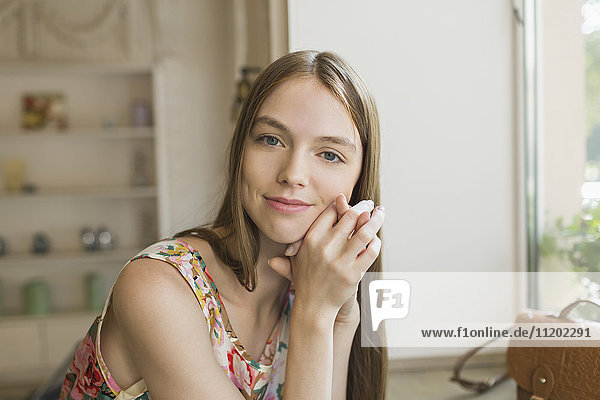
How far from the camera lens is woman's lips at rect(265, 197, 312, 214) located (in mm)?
1079

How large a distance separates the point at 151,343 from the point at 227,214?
14.8 inches

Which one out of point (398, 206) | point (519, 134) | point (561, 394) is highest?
point (519, 134)

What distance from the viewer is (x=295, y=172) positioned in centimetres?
104

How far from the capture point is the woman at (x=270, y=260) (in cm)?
99

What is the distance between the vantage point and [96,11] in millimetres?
4113

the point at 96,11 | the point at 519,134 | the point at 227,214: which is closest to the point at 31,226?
the point at 96,11

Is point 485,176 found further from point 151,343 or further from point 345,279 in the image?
point 151,343

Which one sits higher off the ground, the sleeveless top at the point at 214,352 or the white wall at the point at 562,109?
the white wall at the point at 562,109

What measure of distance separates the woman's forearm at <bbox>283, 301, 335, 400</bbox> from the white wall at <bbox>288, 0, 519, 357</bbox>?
421 millimetres

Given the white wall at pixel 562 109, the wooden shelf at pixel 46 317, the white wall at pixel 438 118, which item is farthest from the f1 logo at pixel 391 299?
the wooden shelf at pixel 46 317

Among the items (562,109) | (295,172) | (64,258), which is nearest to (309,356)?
(295,172)

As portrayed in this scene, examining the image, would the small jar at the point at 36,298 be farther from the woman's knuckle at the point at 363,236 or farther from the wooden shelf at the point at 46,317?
the woman's knuckle at the point at 363,236

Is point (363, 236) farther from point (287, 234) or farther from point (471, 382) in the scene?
point (471, 382)

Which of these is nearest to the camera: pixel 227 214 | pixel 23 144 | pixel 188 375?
pixel 188 375
